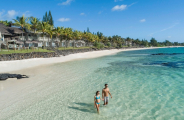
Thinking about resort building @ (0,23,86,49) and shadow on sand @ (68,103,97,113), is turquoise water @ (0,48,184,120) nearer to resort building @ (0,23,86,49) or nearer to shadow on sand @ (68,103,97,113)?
shadow on sand @ (68,103,97,113)

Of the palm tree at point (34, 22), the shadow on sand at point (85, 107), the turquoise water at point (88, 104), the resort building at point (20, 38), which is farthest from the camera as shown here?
the palm tree at point (34, 22)

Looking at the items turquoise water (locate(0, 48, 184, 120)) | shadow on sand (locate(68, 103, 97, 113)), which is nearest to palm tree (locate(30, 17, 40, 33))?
turquoise water (locate(0, 48, 184, 120))

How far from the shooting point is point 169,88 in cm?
1134

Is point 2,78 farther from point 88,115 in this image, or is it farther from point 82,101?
point 88,115

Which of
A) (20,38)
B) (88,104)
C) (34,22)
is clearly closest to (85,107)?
(88,104)

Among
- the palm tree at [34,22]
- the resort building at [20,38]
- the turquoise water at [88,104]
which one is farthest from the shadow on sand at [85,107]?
the palm tree at [34,22]

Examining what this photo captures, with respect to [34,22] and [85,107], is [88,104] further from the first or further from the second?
[34,22]

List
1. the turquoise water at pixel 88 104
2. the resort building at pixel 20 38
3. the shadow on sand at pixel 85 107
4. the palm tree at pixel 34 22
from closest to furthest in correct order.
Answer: the turquoise water at pixel 88 104, the shadow on sand at pixel 85 107, the resort building at pixel 20 38, the palm tree at pixel 34 22

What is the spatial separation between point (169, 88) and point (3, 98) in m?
13.0

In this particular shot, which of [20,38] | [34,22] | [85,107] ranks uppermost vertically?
[34,22]

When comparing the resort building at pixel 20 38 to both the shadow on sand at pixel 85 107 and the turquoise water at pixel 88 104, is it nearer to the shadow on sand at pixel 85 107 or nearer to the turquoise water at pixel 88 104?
the turquoise water at pixel 88 104

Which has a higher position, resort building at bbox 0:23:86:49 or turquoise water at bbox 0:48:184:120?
resort building at bbox 0:23:86:49

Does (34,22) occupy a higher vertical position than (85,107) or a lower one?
higher

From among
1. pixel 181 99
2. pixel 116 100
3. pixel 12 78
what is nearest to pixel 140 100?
pixel 116 100
